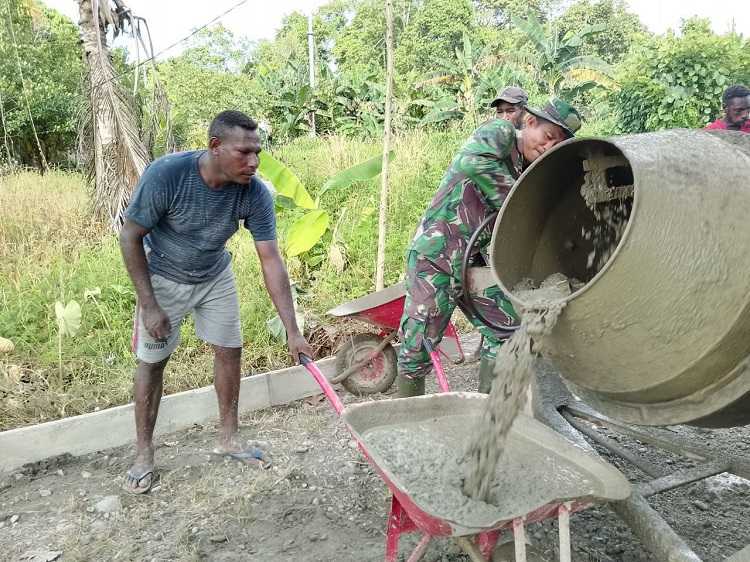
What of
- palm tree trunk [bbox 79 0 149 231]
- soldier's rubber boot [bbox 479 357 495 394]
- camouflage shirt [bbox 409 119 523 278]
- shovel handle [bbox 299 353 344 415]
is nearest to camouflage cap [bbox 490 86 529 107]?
camouflage shirt [bbox 409 119 523 278]

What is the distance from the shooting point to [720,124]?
5.27 meters

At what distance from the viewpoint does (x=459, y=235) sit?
126 inches

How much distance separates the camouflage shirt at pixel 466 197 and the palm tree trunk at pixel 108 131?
3949 millimetres

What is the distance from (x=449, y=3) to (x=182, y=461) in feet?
98.6

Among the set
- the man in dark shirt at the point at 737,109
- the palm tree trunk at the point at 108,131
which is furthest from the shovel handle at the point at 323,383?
the man in dark shirt at the point at 737,109

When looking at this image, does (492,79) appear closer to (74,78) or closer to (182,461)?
(74,78)

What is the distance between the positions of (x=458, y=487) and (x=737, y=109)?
445 centimetres

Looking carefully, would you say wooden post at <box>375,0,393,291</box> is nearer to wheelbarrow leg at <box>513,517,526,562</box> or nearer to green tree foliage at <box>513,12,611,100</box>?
wheelbarrow leg at <box>513,517,526,562</box>

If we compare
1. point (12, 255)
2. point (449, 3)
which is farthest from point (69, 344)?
point (449, 3)

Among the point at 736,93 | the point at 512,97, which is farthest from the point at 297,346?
the point at 736,93

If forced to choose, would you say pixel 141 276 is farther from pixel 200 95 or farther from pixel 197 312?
pixel 200 95

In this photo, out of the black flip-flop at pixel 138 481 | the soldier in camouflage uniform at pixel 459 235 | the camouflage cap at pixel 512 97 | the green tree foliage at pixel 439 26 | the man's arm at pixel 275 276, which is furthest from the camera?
the green tree foliage at pixel 439 26

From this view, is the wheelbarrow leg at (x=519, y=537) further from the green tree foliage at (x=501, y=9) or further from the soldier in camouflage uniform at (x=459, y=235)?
the green tree foliage at (x=501, y=9)

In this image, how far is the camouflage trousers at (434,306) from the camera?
126 inches
